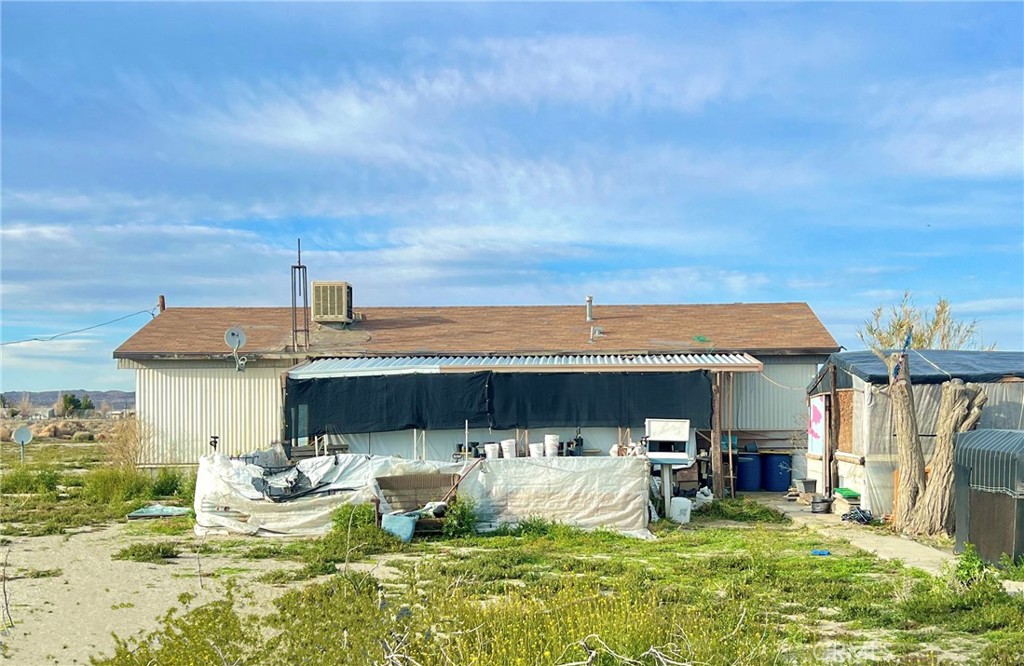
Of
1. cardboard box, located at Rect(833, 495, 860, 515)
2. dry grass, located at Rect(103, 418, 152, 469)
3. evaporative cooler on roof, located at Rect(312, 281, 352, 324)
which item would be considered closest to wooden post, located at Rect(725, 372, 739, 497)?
cardboard box, located at Rect(833, 495, 860, 515)

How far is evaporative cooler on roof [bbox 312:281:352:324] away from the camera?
75.8ft

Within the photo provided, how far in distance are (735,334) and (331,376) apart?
31.1 ft

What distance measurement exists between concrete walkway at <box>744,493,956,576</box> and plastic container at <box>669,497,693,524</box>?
1793 millimetres

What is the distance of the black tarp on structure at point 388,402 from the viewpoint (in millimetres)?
18922

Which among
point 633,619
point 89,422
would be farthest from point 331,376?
point 89,422

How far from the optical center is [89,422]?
5041cm

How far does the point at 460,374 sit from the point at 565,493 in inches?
213

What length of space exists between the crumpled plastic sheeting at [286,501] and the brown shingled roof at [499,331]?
6.70 meters

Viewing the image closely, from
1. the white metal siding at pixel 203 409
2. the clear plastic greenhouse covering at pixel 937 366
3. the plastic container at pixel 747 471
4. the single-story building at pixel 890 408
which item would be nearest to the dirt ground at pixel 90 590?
the white metal siding at pixel 203 409

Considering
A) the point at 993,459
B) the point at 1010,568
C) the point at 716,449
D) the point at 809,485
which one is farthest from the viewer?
the point at 716,449

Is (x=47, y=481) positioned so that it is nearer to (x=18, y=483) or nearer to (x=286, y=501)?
(x=18, y=483)

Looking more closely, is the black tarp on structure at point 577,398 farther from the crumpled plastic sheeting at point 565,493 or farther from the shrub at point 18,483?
the shrub at point 18,483

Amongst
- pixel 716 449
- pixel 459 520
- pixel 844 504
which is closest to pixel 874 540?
pixel 844 504

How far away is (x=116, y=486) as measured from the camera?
61.7 feet
